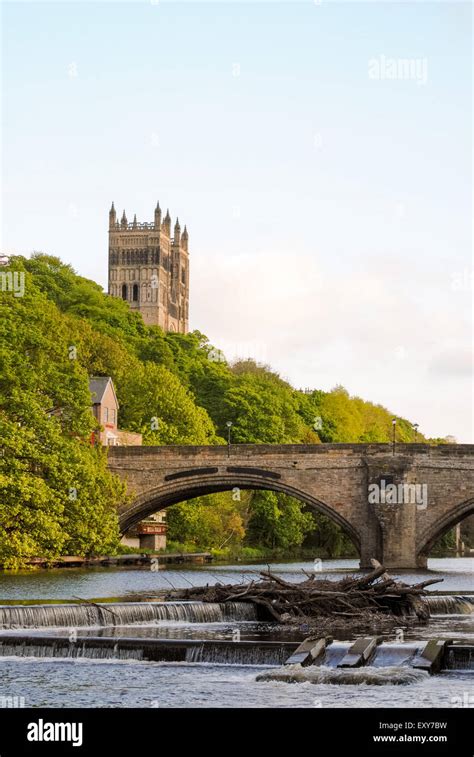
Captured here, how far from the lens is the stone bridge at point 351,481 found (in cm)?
6550

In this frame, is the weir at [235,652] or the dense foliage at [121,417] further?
the dense foliage at [121,417]

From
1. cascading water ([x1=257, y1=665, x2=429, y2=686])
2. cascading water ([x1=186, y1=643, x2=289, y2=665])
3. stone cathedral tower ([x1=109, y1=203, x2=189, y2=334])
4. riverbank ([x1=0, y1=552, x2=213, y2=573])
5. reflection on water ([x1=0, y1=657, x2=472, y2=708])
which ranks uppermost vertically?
stone cathedral tower ([x1=109, y1=203, x2=189, y2=334])

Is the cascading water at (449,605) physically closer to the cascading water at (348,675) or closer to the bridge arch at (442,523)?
the cascading water at (348,675)

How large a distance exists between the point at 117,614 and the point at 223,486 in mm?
37855

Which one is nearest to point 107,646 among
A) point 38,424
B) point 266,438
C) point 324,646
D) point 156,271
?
point 324,646

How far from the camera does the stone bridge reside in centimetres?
6550

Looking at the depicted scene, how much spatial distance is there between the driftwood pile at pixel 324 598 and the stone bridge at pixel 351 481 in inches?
1253

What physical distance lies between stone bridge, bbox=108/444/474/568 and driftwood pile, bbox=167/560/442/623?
31.8m

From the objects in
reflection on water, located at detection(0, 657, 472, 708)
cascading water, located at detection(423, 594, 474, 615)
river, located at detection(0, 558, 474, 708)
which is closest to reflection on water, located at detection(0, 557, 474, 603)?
river, located at detection(0, 558, 474, 708)

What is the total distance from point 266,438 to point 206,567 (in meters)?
27.8

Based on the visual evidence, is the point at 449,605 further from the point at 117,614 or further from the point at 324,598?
the point at 117,614

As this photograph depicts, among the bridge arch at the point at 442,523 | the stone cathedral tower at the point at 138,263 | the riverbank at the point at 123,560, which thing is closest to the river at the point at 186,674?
the riverbank at the point at 123,560

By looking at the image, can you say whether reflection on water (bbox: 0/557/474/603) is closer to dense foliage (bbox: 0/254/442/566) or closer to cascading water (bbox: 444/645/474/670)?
dense foliage (bbox: 0/254/442/566)

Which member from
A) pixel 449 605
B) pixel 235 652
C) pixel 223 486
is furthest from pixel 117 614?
pixel 223 486
